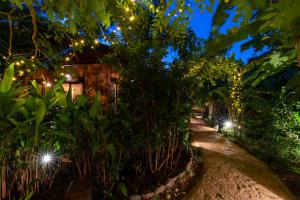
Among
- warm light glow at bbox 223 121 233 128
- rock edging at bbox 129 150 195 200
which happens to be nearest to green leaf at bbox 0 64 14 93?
rock edging at bbox 129 150 195 200

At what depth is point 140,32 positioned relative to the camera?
15.3 feet

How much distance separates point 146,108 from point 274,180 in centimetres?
321

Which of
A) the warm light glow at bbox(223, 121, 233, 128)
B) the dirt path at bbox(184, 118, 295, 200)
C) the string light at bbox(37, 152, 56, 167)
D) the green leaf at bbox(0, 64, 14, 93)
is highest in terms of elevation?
the green leaf at bbox(0, 64, 14, 93)

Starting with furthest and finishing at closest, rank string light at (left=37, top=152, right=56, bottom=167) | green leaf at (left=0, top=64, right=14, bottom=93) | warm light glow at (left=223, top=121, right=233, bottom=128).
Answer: warm light glow at (left=223, top=121, right=233, bottom=128)
string light at (left=37, top=152, right=56, bottom=167)
green leaf at (left=0, top=64, right=14, bottom=93)

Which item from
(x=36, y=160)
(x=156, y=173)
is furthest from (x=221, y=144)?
(x=36, y=160)

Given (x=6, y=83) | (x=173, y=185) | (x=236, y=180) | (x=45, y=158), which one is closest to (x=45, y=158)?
(x=45, y=158)

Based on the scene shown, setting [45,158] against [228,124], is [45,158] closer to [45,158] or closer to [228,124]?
[45,158]

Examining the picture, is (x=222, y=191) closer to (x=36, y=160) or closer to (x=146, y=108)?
(x=146, y=108)

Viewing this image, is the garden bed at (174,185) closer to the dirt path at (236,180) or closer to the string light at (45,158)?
the dirt path at (236,180)

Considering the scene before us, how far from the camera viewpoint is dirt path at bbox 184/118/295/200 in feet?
12.4

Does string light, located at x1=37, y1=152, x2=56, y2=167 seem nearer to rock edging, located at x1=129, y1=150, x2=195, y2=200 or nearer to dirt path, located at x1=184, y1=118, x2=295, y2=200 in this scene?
rock edging, located at x1=129, y1=150, x2=195, y2=200

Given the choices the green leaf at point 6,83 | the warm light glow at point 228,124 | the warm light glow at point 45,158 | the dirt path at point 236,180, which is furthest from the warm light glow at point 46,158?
the warm light glow at point 228,124

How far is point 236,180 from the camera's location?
4336 millimetres

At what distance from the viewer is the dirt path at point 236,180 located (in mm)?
3781
